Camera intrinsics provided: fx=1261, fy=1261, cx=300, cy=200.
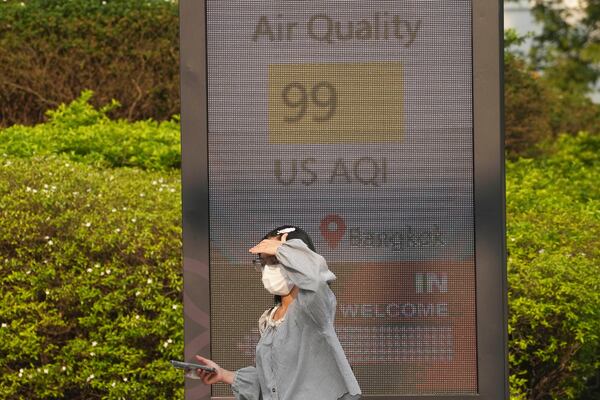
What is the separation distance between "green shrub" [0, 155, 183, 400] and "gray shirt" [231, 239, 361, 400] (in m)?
3.05

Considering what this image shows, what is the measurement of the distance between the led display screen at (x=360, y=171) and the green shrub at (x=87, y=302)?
5.88 feet

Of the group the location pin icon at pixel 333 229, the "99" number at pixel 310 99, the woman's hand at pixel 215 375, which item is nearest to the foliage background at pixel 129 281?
the location pin icon at pixel 333 229

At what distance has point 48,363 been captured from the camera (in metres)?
7.98

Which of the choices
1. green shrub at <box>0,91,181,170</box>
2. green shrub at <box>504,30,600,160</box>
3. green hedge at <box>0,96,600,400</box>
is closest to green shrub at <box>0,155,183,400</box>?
green hedge at <box>0,96,600,400</box>

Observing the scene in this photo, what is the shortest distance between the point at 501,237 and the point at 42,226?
336cm

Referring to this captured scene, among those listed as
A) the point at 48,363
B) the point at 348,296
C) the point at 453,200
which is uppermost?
the point at 453,200

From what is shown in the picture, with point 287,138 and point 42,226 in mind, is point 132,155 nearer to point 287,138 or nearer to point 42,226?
point 42,226

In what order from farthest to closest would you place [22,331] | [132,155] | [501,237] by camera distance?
[132,155]
[22,331]
[501,237]

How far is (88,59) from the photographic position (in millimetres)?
13164

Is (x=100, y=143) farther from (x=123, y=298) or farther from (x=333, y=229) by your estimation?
(x=333, y=229)

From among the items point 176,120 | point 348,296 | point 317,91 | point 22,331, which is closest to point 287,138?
point 317,91

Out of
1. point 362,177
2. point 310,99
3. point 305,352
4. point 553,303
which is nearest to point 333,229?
point 362,177

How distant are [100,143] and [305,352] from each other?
6772 mm

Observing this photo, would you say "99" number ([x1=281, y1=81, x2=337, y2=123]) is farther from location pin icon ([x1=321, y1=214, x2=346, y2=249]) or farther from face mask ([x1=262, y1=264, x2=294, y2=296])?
face mask ([x1=262, y1=264, x2=294, y2=296])
